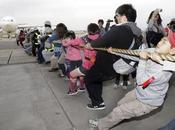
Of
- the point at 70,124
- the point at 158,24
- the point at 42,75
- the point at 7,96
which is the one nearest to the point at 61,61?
the point at 42,75

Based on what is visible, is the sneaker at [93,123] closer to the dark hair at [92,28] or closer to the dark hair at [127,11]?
the dark hair at [127,11]

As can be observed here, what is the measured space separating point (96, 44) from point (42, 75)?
5346mm

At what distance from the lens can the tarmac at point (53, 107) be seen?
5484 mm

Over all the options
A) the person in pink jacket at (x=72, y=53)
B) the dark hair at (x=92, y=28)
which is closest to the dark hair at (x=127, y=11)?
the dark hair at (x=92, y=28)

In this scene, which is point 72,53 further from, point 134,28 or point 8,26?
point 8,26

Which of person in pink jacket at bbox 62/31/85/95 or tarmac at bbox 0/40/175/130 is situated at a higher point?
person in pink jacket at bbox 62/31/85/95

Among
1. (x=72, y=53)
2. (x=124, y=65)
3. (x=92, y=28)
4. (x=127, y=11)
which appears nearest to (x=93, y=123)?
(x=124, y=65)

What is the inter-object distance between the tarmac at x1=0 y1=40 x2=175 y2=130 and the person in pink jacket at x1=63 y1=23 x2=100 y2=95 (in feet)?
0.88

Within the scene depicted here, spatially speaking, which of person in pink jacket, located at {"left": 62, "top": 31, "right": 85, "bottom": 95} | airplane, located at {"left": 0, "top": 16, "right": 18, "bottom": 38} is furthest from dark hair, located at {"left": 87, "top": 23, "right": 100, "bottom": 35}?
airplane, located at {"left": 0, "top": 16, "right": 18, "bottom": 38}

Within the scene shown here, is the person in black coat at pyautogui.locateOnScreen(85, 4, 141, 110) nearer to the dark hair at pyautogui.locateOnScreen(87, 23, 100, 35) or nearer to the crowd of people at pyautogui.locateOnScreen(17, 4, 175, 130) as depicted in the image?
the crowd of people at pyautogui.locateOnScreen(17, 4, 175, 130)

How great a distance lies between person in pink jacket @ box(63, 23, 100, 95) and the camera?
20.8ft

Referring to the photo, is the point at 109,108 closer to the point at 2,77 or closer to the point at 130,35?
the point at 130,35

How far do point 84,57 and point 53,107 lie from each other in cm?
116

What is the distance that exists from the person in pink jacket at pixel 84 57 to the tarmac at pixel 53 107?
0.27m
